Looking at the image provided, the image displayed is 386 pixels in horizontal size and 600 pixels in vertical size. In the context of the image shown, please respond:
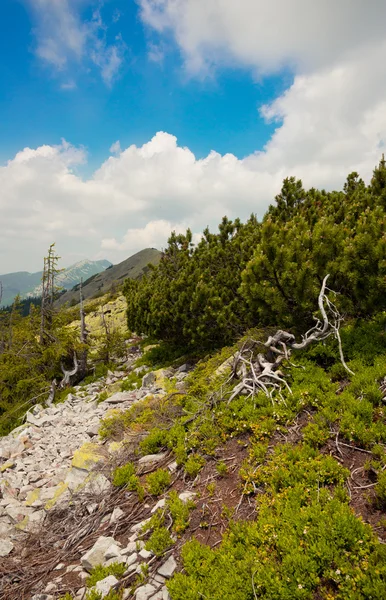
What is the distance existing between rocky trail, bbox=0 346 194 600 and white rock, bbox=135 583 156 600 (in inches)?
0.5

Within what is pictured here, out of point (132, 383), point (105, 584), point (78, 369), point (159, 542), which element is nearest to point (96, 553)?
point (105, 584)

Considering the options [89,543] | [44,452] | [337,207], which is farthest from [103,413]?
[337,207]

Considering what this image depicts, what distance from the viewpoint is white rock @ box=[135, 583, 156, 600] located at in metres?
4.01

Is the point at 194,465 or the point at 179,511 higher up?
the point at 194,465

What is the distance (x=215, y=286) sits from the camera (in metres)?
14.4

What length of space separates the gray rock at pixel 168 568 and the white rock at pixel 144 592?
21 cm

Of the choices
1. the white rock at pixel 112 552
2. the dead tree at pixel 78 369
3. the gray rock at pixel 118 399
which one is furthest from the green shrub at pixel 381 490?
Result: the dead tree at pixel 78 369

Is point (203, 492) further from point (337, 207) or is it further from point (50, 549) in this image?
point (337, 207)

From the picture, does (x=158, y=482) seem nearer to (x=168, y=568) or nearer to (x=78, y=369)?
(x=168, y=568)

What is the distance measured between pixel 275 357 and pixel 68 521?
6.34 meters

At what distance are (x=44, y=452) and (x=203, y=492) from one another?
7.61 metres

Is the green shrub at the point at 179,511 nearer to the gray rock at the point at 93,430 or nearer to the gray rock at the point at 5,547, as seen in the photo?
the gray rock at the point at 5,547

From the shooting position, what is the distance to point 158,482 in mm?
6047

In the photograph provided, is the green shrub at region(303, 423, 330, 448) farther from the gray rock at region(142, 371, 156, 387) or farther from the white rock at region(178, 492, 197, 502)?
the gray rock at region(142, 371, 156, 387)
